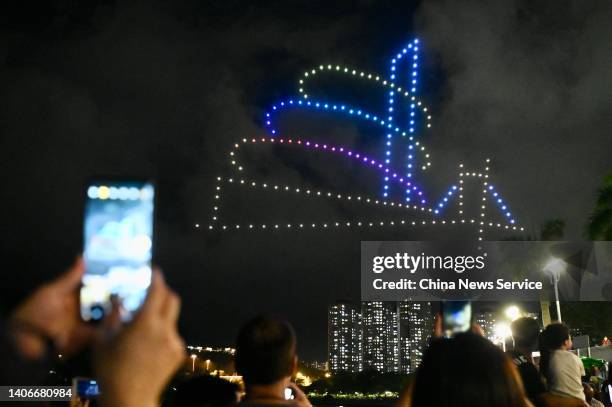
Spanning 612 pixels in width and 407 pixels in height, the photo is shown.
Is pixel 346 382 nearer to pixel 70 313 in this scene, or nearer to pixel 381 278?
pixel 381 278

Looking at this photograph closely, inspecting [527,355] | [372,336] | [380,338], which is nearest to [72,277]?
[527,355]

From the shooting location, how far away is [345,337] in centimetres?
11525

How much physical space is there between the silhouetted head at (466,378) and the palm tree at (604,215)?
21304 mm

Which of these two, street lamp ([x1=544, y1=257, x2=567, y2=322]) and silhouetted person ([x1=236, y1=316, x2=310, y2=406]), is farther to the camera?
street lamp ([x1=544, y1=257, x2=567, y2=322])

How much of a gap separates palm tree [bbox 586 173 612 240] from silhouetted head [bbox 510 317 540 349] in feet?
59.0

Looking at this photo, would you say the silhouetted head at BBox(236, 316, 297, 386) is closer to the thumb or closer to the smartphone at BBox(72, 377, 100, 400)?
the thumb

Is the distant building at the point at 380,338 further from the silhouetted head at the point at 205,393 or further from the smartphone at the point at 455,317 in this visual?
the smartphone at the point at 455,317

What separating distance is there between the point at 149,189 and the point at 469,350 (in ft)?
4.50

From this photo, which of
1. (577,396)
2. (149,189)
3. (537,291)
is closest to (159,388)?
(149,189)

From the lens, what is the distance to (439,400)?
6.40 ft

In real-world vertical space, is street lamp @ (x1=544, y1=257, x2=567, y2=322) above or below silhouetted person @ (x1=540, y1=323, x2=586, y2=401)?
above

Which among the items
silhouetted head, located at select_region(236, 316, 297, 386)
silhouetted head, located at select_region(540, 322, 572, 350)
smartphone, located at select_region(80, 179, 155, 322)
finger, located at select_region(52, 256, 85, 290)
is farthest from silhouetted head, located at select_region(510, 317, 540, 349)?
finger, located at select_region(52, 256, 85, 290)

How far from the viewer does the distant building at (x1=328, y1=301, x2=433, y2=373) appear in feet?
338

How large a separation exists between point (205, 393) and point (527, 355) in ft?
9.47
